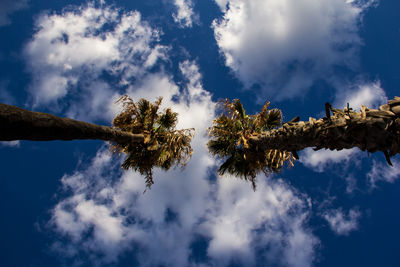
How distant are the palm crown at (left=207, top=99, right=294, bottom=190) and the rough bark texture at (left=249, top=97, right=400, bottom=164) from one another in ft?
10.5

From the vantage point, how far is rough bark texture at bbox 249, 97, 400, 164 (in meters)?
3.29

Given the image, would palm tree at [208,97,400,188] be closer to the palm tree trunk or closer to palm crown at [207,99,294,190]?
palm crown at [207,99,294,190]

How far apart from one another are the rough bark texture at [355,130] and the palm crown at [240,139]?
320 centimetres

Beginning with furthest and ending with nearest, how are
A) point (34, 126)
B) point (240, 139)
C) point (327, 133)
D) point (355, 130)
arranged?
point (240, 139) → point (327, 133) → point (355, 130) → point (34, 126)

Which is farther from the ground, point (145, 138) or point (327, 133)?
point (145, 138)

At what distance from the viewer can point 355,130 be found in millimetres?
3658

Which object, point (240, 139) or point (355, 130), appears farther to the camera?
point (240, 139)

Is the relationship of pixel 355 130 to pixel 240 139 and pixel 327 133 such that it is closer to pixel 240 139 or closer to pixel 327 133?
pixel 327 133

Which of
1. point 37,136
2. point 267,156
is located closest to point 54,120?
point 37,136

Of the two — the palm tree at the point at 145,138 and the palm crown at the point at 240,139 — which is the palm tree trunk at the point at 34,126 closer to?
the palm tree at the point at 145,138

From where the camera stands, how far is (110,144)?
910 cm

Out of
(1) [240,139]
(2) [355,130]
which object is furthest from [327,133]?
(1) [240,139]

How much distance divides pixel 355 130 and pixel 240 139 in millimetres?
5234

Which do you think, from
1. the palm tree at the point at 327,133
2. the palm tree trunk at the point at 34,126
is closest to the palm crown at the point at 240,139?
the palm tree at the point at 327,133
